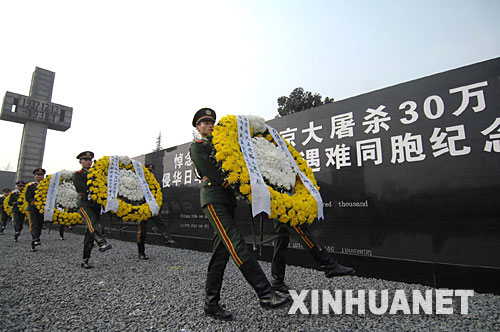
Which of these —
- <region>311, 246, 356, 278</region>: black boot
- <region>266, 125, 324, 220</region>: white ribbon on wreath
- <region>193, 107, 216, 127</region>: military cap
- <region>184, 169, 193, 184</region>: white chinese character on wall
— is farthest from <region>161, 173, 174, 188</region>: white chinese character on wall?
<region>311, 246, 356, 278</region>: black boot

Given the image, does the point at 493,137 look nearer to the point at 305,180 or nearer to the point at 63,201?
the point at 305,180

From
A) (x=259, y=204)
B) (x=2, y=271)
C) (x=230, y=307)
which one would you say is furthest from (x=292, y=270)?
(x=2, y=271)

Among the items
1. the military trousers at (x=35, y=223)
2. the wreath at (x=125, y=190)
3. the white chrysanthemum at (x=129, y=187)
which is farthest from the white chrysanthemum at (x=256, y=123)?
the military trousers at (x=35, y=223)

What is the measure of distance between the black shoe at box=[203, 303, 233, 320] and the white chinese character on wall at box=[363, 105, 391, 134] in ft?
13.5

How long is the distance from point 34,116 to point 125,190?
23.9 metres

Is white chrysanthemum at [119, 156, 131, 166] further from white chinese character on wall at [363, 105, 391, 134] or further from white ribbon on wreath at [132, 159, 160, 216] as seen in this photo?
white chinese character on wall at [363, 105, 391, 134]

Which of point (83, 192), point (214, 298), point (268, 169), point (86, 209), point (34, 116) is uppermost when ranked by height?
point (34, 116)

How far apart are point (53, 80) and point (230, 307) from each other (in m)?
Result: 29.4

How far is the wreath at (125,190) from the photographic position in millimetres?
5395

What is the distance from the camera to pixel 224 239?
2723mm

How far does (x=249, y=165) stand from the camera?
290 cm

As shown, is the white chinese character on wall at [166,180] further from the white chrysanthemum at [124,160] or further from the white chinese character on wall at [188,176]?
the white chrysanthemum at [124,160]

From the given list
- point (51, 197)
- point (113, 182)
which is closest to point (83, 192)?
point (113, 182)

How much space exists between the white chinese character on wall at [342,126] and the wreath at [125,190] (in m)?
4.26
